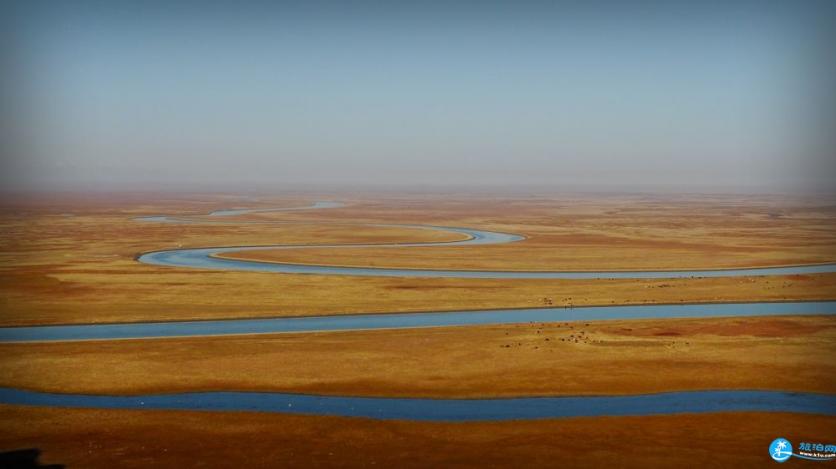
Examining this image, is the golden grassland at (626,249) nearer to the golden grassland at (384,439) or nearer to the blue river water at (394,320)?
the blue river water at (394,320)

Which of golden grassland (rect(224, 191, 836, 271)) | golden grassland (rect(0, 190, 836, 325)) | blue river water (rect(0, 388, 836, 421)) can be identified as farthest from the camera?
golden grassland (rect(224, 191, 836, 271))

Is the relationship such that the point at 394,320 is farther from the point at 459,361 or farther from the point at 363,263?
the point at 363,263

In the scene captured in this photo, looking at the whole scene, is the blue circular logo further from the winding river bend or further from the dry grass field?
the winding river bend

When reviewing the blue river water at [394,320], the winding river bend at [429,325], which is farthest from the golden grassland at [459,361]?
the blue river water at [394,320]

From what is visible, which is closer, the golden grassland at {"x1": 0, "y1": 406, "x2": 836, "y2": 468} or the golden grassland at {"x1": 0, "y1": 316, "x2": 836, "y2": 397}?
the golden grassland at {"x1": 0, "y1": 406, "x2": 836, "y2": 468}

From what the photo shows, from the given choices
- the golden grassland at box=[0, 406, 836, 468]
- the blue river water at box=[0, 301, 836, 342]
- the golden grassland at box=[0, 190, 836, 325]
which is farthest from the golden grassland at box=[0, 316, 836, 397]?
the golden grassland at box=[0, 190, 836, 325]

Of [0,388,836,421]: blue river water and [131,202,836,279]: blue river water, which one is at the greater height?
[0,388,836,421]: blue river water
